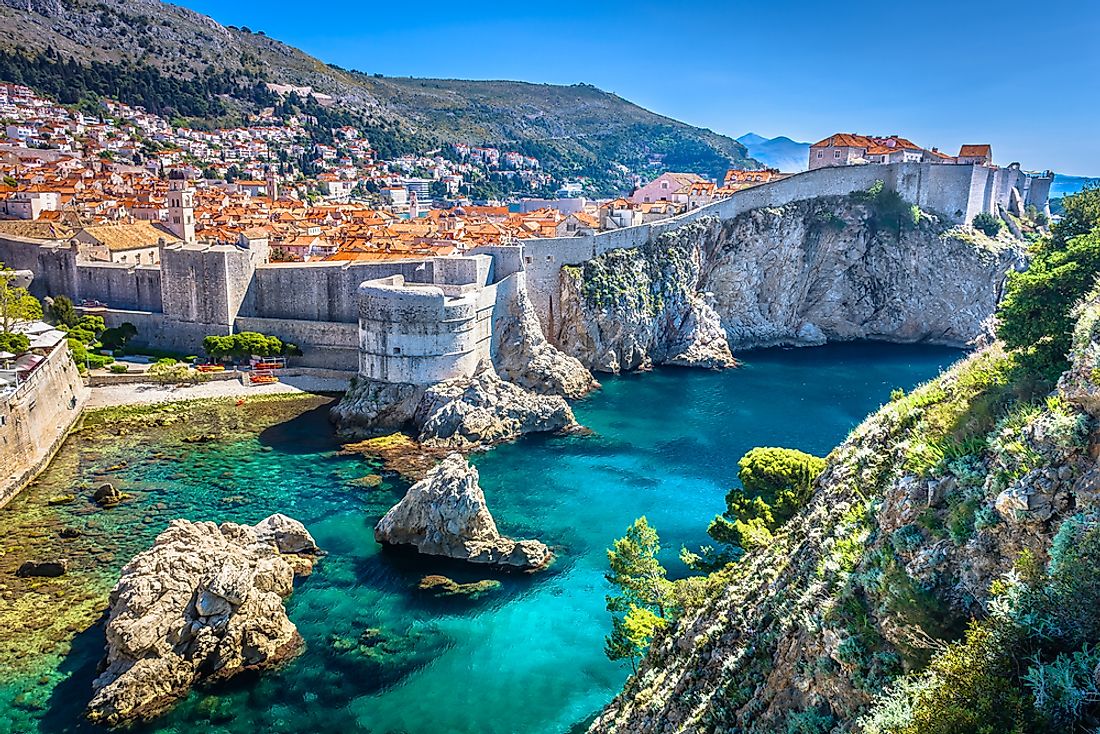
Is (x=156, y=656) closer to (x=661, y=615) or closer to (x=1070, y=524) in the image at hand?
(x=661, y=615)

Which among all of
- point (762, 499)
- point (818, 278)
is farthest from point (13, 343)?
point (818, 278)

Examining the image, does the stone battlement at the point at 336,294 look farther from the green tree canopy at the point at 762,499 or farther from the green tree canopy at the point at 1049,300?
the green tree canopy at the point at 1049,300

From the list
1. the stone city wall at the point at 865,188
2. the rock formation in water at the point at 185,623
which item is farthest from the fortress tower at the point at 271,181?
the rock formation in water at the point at 185,623

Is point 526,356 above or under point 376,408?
above

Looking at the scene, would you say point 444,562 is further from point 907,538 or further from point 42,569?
point 907,538

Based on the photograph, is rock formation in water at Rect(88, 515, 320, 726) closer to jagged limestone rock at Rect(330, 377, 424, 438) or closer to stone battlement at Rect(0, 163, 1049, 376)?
jagged limestone rock at Rect(330, 377, 424, 438)

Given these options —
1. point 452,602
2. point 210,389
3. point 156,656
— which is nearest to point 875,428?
point 452,602
